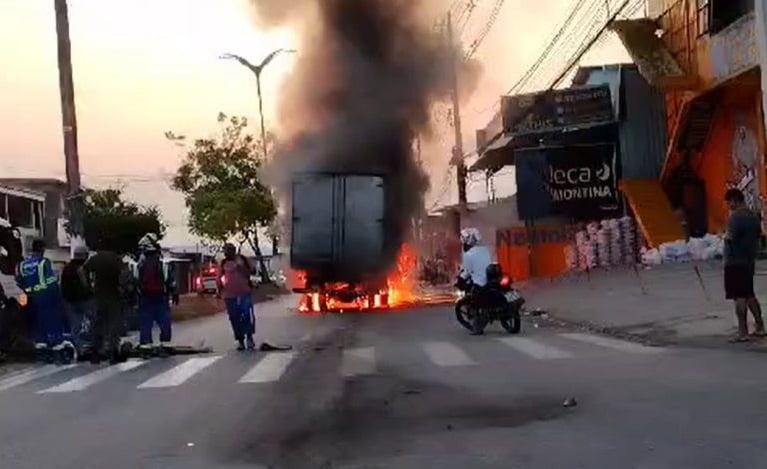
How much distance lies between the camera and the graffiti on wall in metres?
28.2

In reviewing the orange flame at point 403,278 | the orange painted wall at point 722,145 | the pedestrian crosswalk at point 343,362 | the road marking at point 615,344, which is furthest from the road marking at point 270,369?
the orange painted wall at point 722,145

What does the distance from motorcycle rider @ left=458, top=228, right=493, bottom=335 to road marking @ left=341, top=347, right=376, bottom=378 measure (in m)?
2.31

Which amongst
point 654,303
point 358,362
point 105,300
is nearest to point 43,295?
point 105,300

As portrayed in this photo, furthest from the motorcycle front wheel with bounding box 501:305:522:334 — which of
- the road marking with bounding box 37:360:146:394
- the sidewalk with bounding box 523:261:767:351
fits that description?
the road marking with bounding box 37:360:146:394

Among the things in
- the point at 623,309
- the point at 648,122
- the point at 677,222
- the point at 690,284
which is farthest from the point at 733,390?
the point at 648,122

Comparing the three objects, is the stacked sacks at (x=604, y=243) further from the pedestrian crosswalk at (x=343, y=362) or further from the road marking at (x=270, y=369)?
the road marking at (x=270, y=369)

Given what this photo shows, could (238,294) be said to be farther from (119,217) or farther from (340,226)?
(119,217)

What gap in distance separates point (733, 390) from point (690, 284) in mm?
13624

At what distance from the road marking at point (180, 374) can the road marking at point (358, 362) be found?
5.79 feet

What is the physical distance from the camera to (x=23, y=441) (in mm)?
8695

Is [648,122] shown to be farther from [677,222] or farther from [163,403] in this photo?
[163,403]

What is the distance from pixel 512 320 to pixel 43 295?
23.0 feet

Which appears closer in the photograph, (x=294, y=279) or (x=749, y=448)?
(x=749, y=448)

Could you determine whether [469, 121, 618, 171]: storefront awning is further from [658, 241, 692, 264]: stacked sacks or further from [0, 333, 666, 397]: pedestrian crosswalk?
[0, 333, 666, 397]: pedestrian crosswalk
